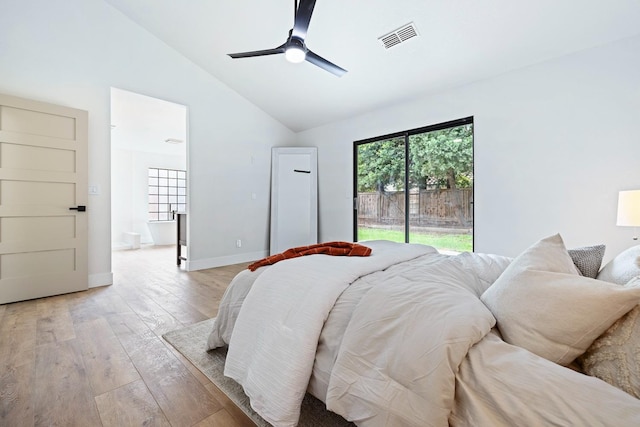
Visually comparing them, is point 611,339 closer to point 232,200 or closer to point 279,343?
point 279,343

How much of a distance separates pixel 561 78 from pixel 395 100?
5.77ft

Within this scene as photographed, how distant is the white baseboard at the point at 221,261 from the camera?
4.09 m

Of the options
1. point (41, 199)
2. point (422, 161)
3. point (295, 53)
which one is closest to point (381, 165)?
point (422, 161)

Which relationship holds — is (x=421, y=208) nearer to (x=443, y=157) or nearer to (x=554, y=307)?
(x=443, y=157)

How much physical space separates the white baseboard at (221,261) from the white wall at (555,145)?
336 cm

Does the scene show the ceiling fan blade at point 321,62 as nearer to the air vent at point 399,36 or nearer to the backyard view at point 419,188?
the air vent at point 399,36

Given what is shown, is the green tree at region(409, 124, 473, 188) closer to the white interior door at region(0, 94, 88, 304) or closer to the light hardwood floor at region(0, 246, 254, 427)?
A: the light hardwood floor at region(0, 246, 254, 427)

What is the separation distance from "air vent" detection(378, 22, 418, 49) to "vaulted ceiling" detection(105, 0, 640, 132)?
4 cm

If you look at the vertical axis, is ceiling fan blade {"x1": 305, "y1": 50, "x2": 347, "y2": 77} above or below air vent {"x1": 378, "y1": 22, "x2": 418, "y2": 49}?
below

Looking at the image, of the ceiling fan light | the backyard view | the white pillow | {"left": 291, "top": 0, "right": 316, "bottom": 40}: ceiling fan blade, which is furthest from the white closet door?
the white pillow

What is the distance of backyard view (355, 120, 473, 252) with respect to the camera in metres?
3.48

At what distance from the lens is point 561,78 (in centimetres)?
274

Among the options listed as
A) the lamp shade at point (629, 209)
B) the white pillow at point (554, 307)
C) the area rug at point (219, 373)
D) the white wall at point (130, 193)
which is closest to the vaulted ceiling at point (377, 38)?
the lamp shade at point (629, 209)

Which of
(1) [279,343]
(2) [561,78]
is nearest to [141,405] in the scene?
(1) [279,343]
